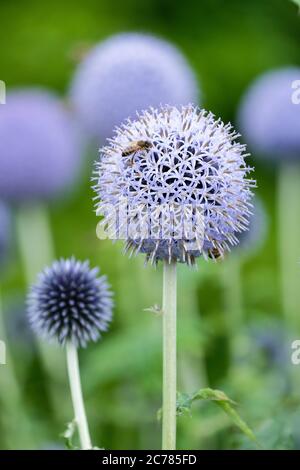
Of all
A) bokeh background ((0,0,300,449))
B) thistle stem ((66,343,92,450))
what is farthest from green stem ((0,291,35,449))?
thistle stem ((66,343,92,450))

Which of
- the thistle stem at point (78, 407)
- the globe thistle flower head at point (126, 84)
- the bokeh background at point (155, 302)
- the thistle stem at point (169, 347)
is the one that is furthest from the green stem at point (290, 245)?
the thistle stem at point (169, 347)

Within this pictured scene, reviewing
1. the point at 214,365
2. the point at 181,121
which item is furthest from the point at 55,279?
the point at 214,365

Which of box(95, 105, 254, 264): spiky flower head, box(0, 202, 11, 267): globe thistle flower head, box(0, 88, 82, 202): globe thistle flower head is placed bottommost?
box(95, 105, 254, 264): spiky flower head

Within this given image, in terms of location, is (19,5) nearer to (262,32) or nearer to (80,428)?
(262,32)

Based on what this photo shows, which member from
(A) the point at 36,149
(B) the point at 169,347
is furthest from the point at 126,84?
(B) the point at 169,347

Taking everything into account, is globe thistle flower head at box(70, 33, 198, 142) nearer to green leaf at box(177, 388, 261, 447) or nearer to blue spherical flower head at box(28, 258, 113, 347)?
blue spherical flower head at box(28, 258, 113, 347)

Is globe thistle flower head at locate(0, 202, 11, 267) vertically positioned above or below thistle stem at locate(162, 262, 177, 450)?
above

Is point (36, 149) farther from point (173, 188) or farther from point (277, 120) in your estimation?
point (173, 188)
